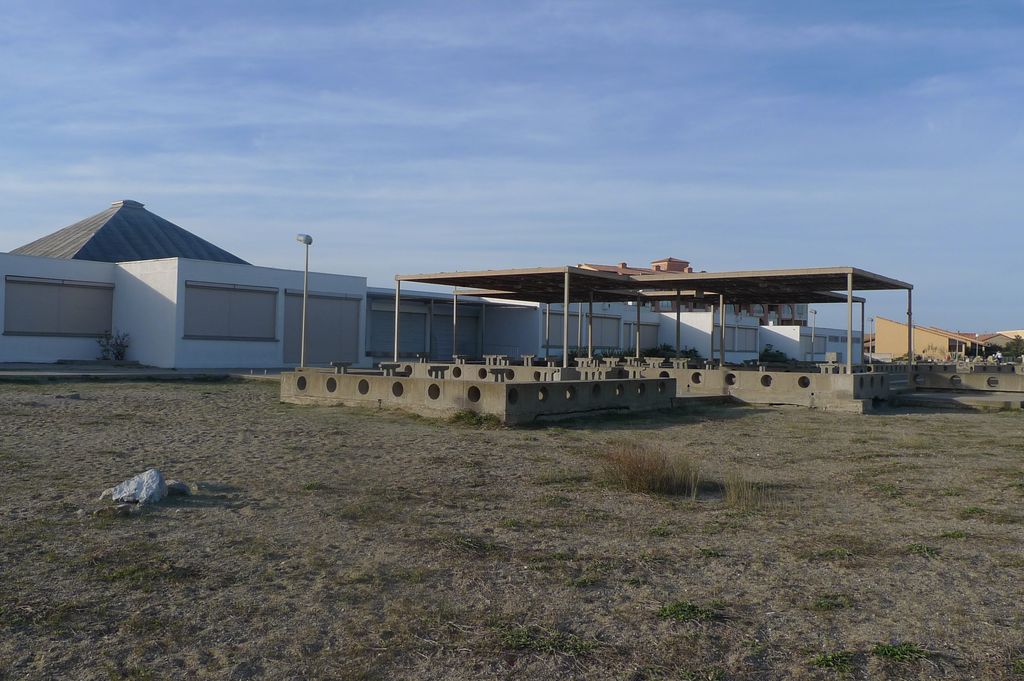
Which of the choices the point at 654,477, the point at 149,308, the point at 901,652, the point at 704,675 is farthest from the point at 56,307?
the point at 901,652

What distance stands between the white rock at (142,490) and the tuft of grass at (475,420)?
283 inches

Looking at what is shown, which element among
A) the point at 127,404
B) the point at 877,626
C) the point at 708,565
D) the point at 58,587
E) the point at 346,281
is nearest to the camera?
the point at 877,626

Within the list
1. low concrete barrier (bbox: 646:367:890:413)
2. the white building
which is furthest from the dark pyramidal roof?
low concrete barrier (bbox: 646:367:890:413)

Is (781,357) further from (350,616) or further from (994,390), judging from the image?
(350,616)

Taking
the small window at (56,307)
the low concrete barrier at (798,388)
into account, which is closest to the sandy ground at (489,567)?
the low concrete barrier at (798,388)

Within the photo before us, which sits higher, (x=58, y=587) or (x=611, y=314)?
(x=611, y=314)

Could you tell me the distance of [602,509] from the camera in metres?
8.37

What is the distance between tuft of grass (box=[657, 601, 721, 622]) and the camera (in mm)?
5180

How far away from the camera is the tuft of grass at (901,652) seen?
15.1 feet

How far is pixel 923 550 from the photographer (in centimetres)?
679

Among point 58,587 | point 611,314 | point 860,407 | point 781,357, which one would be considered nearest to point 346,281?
point 611,314

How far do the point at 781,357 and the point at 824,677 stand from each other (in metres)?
54.9

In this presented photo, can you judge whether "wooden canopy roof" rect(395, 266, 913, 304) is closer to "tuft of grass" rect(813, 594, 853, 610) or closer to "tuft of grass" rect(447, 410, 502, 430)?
"tuft of grass" rect(447, 410, 502, 430)

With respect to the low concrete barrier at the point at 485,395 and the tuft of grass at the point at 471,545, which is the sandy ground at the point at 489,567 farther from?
the low concrete barrier at the point at 485,395
